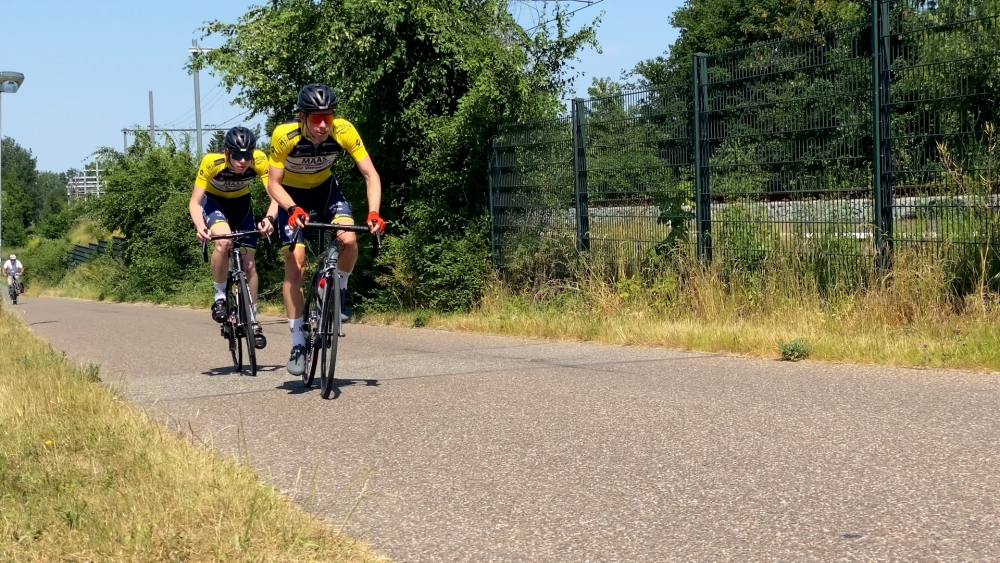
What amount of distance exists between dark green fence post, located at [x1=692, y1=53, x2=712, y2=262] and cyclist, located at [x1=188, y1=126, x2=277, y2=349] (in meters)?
4.63

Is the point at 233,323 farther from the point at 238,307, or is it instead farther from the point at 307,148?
the point at 307,148

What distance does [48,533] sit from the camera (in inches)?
157

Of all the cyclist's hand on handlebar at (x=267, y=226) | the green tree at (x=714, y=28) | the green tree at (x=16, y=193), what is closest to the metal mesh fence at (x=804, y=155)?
the cyclist's hand on handlebar at (x=267, y=226)

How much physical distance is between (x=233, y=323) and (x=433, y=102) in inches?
275

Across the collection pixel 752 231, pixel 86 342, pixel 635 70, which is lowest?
pixel 86 342

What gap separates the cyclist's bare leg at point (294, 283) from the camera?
803 centimetres

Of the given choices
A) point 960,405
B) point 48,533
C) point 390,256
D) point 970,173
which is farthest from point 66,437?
point 390,256

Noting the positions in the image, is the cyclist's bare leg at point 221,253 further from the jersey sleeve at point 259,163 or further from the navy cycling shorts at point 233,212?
the jersey sleeve at point 259,163

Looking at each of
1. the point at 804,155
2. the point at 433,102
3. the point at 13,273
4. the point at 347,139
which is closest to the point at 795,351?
the point at 804,155

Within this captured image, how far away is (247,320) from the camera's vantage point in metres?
9.19

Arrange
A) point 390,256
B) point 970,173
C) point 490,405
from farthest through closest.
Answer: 1. point 390,256
2. point 970,173
3. point 490,405

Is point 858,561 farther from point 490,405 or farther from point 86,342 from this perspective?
point 86,342

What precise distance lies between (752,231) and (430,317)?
4.80m

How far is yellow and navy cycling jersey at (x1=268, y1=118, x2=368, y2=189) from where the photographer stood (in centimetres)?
762
